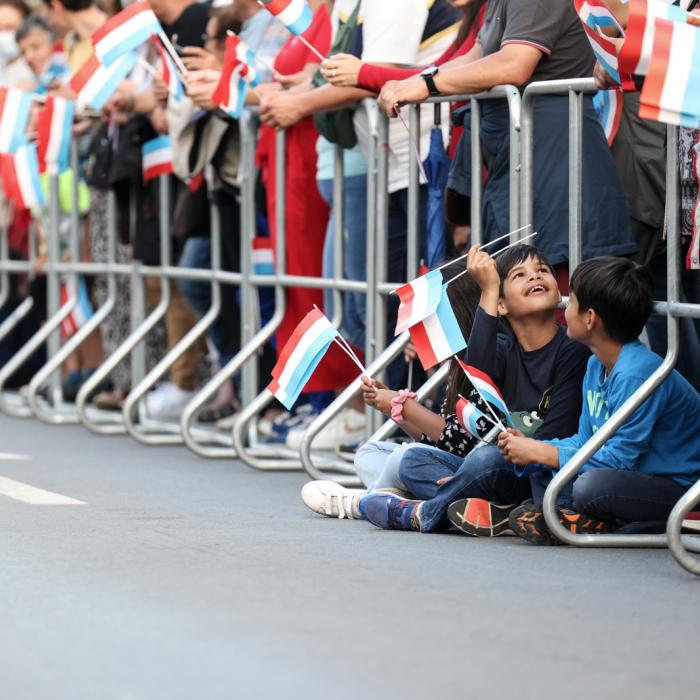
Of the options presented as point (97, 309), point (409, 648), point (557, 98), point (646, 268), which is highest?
point (557, 98)

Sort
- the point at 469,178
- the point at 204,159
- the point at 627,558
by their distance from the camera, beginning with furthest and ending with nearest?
the point at 204,159, the point at 469,178, the point at 627,558

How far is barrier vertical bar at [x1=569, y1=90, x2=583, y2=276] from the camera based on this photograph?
6801 millimetres

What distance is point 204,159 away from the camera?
33.0 ft

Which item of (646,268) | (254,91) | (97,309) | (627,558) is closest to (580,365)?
(646,268)

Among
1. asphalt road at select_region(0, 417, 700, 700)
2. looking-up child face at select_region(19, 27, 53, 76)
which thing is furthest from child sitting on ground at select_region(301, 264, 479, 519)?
looking-up child face at select_region(19, 27, 53, 76)

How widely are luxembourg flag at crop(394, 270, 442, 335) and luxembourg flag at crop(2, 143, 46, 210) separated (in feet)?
18.5

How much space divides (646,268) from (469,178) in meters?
1.35

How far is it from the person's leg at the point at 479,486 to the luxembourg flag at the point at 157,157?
4.19 metres

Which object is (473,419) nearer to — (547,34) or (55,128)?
(547,34)

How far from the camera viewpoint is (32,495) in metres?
7.77

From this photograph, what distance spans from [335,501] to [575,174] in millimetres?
1401

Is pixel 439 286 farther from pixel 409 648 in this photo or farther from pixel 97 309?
pixel 97 309

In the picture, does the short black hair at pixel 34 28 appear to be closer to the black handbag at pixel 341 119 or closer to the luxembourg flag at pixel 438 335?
the black handbag at pixel 341 119

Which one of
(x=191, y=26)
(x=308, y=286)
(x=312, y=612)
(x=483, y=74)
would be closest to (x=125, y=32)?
(x=191, y=26)
